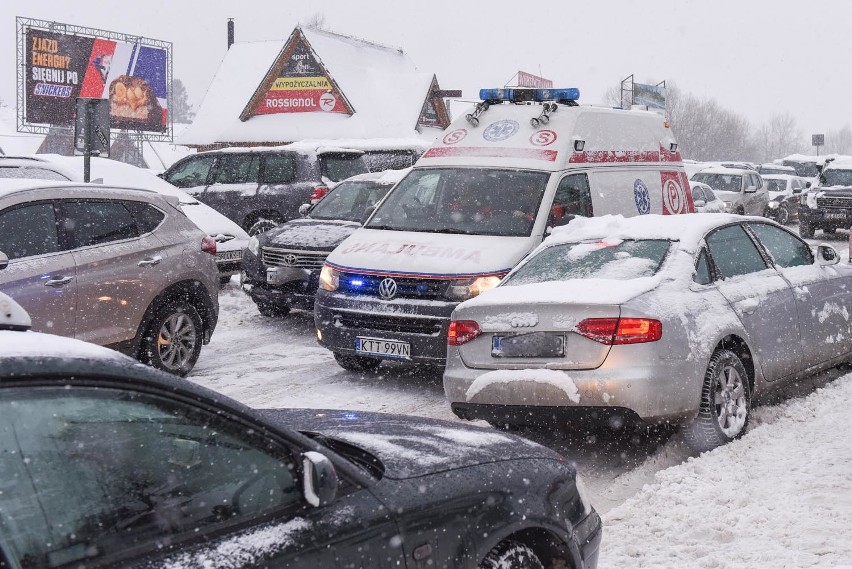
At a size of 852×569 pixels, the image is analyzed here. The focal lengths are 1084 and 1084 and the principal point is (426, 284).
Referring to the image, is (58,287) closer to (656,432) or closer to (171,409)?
(656,432)

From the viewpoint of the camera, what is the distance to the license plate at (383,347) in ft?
27.3

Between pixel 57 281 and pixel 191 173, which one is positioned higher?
pixel 191 173

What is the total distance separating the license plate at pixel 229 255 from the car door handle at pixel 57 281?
17.7ft

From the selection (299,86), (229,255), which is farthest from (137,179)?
(299,86)

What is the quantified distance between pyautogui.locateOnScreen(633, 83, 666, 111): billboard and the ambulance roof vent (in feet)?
203

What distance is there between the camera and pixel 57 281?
7773 mm

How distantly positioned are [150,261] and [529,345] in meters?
3.70

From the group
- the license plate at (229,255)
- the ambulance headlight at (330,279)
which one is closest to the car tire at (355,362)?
the ambulance headlight at (330,279)

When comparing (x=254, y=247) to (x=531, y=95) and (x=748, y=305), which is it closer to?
(x=531, y=95)

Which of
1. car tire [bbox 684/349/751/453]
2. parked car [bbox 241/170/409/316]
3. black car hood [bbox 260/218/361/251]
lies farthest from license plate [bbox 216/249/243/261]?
car tire [bbox 684/349/751/453]

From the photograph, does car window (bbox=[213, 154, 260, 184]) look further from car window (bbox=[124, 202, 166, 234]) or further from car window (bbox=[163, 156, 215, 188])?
car window (bbox=[124, 202, 166, 234])

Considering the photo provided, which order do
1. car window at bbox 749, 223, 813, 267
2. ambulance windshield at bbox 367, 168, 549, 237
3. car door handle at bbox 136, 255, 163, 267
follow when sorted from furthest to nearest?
1. ambulance windshield at bbox 367, 168, 549, 237
2. car door handle at bbox 136, 255, 163, 267
3. car window at bbox 749, 223, 813, 267

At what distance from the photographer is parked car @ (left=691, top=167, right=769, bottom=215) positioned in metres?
28.5

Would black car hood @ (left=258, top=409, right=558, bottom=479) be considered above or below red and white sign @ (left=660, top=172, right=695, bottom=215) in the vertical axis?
below
